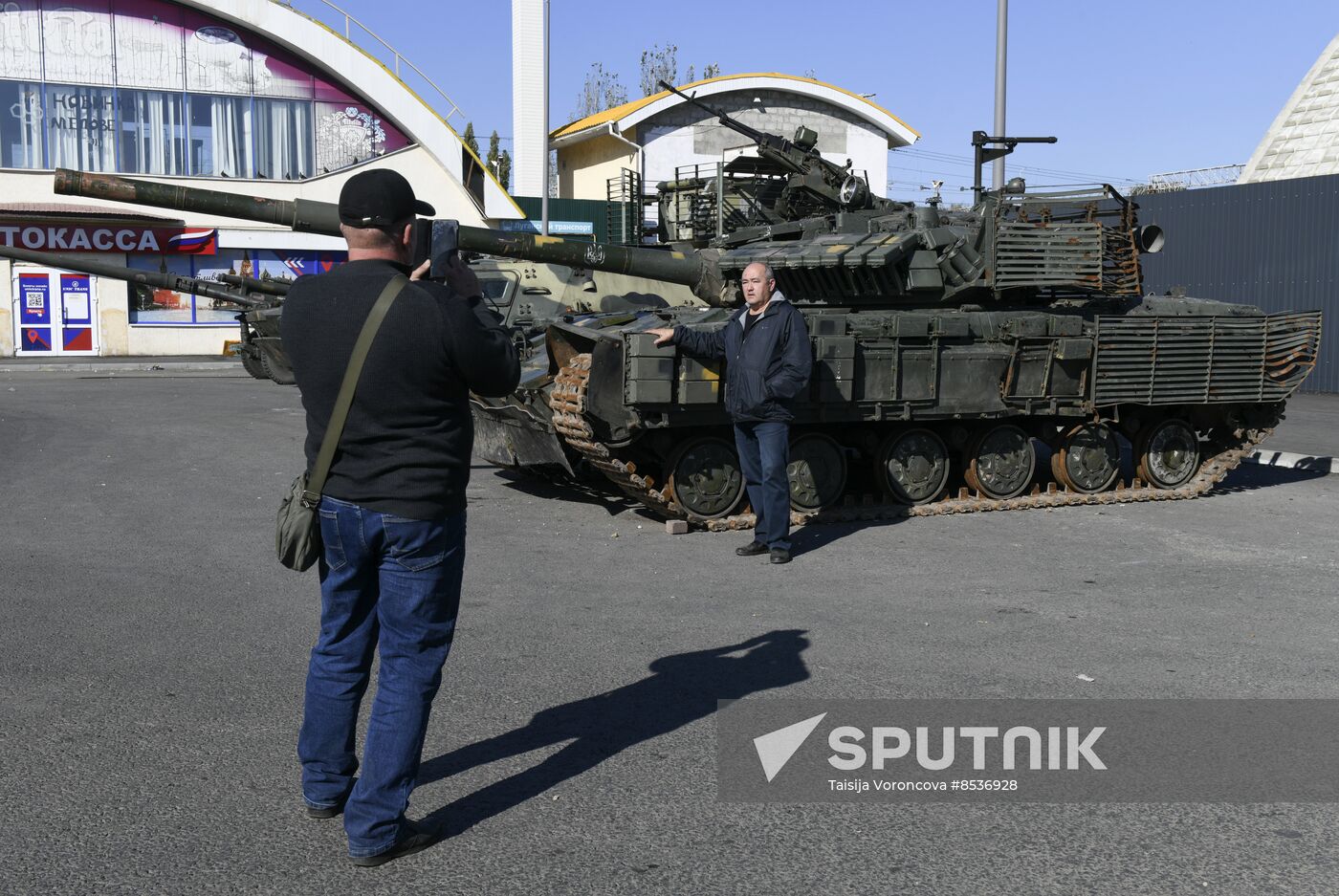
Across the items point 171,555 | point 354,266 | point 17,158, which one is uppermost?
point 17,158

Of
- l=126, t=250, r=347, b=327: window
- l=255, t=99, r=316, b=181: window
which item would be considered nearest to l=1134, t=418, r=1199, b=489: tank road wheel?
l=126, t=250, r=347, b=327: window

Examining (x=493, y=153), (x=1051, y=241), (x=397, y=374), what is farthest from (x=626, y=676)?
(x=493, y=153)

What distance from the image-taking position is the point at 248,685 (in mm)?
5574

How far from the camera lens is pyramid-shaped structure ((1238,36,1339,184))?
29.5m

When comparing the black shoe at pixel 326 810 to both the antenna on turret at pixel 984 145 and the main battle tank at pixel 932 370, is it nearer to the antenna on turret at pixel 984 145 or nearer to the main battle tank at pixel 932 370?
the main battle tank at pixel 932 370

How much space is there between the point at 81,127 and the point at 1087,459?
84.2ft

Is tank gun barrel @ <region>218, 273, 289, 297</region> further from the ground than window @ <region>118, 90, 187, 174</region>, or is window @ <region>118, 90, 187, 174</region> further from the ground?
window @ <region>118, 90, 187, 174</region>

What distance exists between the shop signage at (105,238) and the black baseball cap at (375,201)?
28.1 meters

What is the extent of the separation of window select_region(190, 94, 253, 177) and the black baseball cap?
29028 millimetres

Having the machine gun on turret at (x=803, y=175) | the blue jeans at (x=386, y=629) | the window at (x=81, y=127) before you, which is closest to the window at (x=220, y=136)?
the window at (x=81, y=127)

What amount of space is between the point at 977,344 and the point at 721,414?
2342mm

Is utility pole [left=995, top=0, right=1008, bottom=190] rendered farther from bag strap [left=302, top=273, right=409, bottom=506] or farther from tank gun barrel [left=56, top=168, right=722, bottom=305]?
bag strap [left=302, top=273, right=409, bottom=506]

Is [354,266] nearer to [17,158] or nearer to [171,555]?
[171,555]

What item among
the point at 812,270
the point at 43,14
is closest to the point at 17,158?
the point at 43,14
